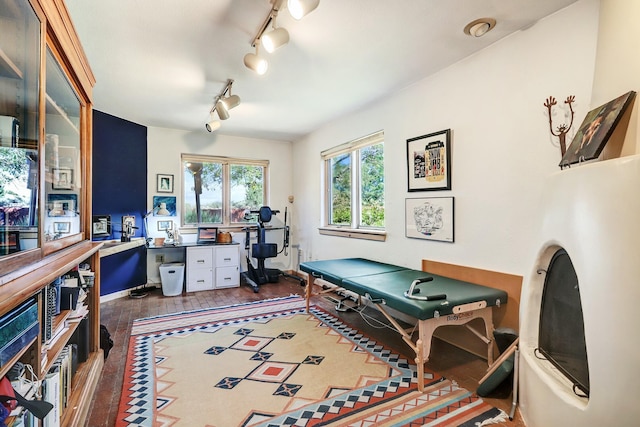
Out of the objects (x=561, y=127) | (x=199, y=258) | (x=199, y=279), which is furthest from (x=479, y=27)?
(x=199, y=279)

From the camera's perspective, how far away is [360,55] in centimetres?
255

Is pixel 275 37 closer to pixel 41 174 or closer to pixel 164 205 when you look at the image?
pixel 41 174

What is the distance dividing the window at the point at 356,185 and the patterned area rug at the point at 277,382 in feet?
4.87

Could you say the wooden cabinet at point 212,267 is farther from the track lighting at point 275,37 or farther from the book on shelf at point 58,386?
the track lighting at point 275,37

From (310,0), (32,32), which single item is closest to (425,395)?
(310,0)

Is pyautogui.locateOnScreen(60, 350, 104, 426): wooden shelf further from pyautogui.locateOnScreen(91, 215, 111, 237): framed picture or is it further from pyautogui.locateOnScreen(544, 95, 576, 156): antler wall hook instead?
pyautogui.locateOnScreen(544, 95, 576, 156): antler wall hook

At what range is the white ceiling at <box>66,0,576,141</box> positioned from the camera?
1966 mm

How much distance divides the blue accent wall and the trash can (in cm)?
51

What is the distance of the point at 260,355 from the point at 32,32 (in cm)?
242

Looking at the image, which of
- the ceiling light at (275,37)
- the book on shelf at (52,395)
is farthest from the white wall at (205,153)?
the book on shelf at (52,395)

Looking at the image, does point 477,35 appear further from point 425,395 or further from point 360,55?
point 425,395

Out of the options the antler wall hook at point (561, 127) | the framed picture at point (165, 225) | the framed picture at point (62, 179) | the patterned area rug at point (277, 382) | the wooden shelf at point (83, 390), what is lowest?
the patterned area rug at point (277, 382)

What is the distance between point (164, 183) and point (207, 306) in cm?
218

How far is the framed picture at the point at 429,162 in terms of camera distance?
2.79m
